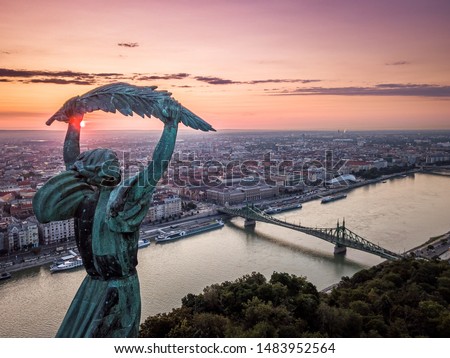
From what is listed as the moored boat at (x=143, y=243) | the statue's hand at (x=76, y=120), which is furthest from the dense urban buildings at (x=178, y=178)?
the statue's hand at (x=76, y=120)

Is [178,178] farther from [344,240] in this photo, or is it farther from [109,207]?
[109,207]

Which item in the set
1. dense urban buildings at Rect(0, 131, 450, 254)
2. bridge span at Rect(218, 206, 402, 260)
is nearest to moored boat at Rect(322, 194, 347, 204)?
dense urban buildings at Rect(0, 131, 450, 254)

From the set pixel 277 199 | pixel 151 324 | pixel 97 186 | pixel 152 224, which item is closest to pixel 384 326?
pixel 151 324

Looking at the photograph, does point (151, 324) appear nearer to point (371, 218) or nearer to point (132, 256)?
point (132, 256)

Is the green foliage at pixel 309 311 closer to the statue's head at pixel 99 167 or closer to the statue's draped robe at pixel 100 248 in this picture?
the statue's draped robe at pixel 100 248

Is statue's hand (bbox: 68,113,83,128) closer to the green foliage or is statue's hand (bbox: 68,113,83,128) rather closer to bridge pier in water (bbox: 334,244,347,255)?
the green foliage

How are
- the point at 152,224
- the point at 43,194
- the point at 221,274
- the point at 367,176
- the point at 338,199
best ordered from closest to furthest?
the point at 43,194
the point at 221,274
the point at 152,224
the point at 338,199
the point at 367,176

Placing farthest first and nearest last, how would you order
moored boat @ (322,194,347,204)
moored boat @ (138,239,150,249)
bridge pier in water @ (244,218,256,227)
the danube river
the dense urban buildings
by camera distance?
moored boat @ (322,194,347,204) < bridge pier in water @ (244,218,256,227) < the dense urban buildings < moored boat @ (138,239,150,249) < the danube river
